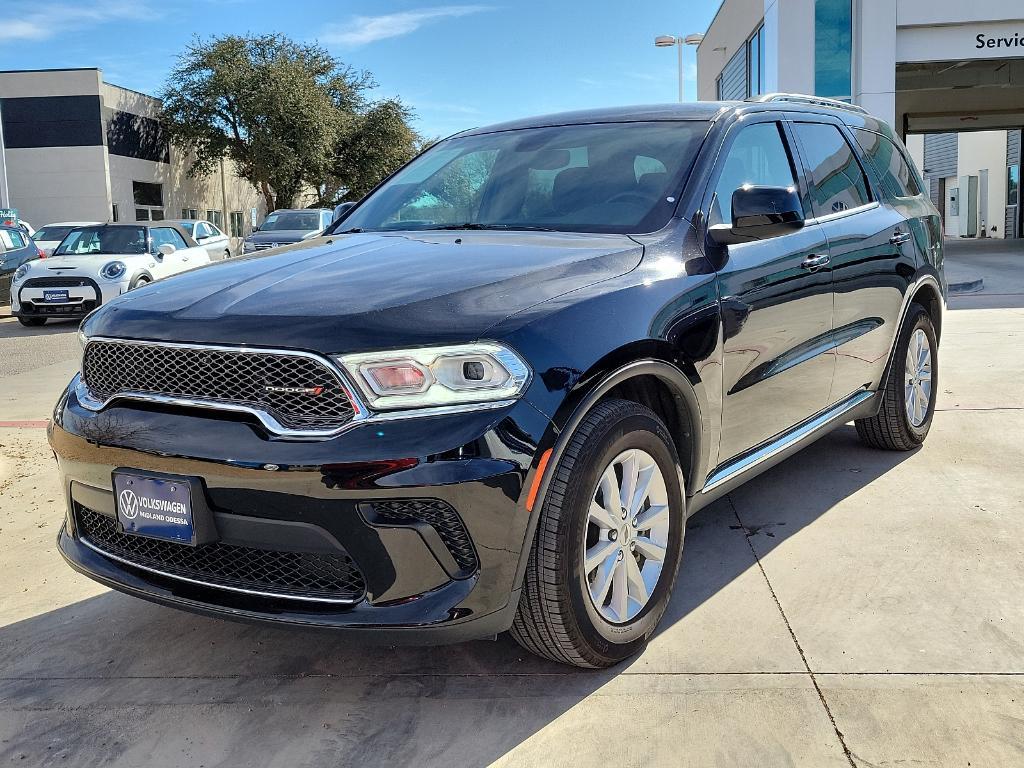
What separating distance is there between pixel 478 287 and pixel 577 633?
977 mm

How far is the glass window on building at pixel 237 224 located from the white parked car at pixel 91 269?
3326cm

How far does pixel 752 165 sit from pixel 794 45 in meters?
17.6

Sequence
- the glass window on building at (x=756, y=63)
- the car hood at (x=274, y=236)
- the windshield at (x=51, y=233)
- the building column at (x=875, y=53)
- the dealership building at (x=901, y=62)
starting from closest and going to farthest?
the car hood at (x=274, y=236) → the building column at (x=875, y=53) → the dealership building at (x=901, y=62) → the glass window on building at (x=756, y=63) → the windshield at (x=51, y=233)

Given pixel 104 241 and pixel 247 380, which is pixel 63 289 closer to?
pixel 104 241

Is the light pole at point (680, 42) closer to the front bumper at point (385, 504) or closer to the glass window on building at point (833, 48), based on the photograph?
the glass window on building at point (833, 48)

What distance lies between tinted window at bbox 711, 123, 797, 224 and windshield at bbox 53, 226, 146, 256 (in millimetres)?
12415

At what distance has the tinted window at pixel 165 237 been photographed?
1467 cm

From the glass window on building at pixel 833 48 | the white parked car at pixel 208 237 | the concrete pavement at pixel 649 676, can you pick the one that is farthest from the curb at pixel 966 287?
the white parked car at pixel 208 237

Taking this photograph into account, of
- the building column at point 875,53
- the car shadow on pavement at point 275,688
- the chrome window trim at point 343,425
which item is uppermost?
the building column at point 875,53

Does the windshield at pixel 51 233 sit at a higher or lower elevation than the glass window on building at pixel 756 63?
lower

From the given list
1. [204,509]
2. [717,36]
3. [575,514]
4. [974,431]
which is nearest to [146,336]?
[204,509]

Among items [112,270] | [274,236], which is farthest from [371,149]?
[112,270]

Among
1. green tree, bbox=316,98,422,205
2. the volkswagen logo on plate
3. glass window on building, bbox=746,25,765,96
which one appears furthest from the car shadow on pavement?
green tree, bbox=316,98,422,205

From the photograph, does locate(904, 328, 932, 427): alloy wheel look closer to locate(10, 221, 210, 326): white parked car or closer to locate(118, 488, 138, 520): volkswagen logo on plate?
locate(118, 488, 138, 520): volkswagen logo on plate
